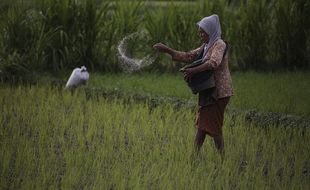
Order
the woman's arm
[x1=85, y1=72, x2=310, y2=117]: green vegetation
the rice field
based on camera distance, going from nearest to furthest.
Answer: the rice field
the woman's arm
[x1=85, y1=72, x2=310, y2=117]: green vegetation

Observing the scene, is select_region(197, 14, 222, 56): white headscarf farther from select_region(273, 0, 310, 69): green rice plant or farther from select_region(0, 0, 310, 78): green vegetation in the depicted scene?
select_region(273, 0, 310, 69): green rice plant

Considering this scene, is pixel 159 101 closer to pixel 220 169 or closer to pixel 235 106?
pixel 235 106

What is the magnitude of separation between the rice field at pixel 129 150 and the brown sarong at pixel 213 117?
24cm

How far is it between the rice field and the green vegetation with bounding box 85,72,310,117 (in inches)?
28.7

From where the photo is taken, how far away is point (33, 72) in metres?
9.04

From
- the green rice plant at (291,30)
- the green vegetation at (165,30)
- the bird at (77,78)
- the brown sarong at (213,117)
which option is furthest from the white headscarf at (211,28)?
the green rice plant at (291,30)

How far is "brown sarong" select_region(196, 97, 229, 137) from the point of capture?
5.52 m

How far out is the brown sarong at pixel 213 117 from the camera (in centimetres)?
552

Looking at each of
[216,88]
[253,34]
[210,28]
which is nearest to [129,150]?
[216,88]

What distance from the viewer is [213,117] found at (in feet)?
18.2

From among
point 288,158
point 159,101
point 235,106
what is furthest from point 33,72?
point 288,158

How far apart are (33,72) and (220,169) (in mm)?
4335

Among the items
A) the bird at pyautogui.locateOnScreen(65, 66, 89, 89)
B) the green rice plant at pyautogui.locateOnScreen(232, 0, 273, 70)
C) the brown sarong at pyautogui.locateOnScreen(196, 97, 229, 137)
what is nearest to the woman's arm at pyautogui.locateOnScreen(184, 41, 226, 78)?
the brown sarong at pyautogui.locateOnScreen(196, 97, 229, 137)

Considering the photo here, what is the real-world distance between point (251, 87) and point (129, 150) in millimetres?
3061
